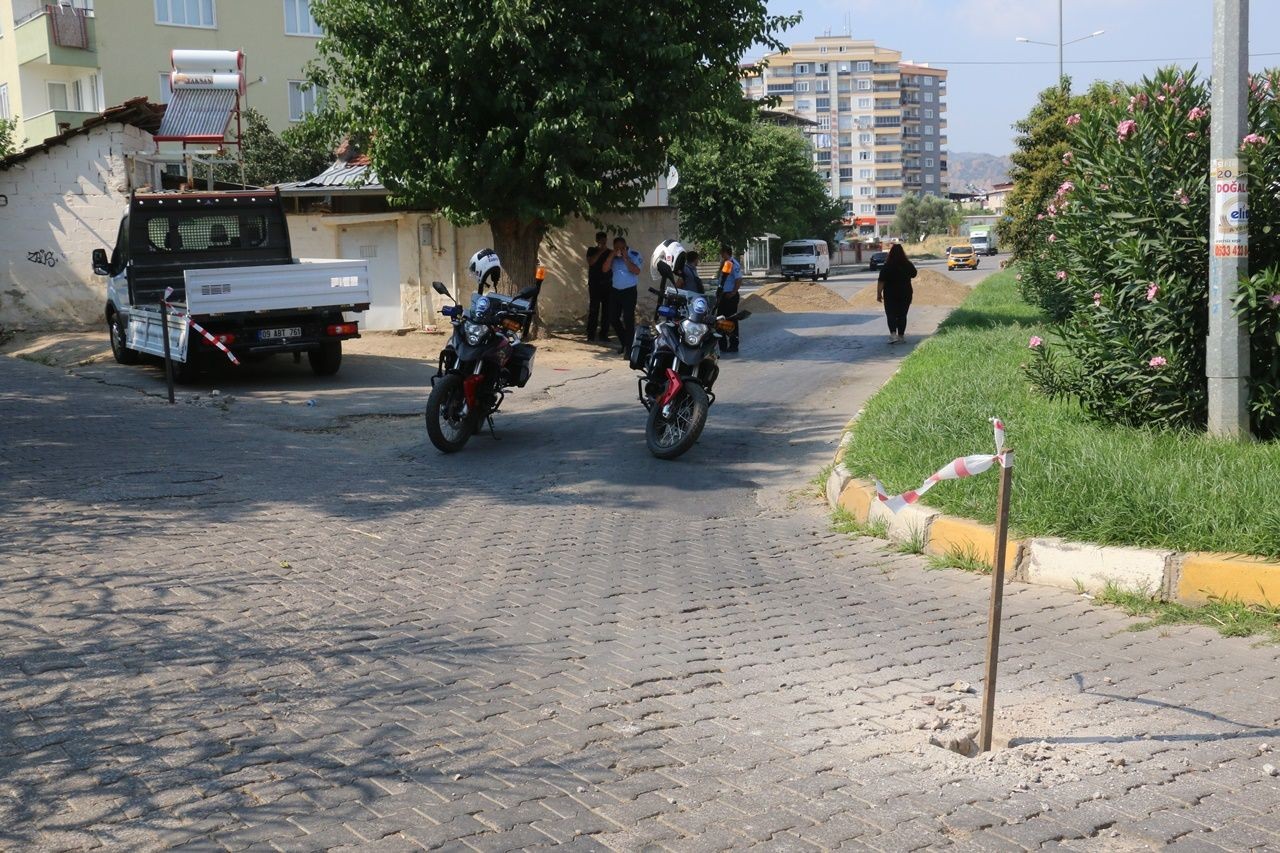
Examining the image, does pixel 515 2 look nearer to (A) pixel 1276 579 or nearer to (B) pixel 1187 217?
(B) pixel 1187 217

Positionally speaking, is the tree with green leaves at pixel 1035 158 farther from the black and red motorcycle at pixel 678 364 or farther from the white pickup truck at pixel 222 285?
→ the black and red motorcycle at pixel 678 364

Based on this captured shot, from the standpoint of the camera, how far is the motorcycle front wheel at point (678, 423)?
33.9ft

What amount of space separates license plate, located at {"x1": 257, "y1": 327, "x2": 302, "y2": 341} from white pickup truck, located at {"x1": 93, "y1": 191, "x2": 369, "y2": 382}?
0.01 m

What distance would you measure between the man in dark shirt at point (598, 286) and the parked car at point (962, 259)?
5571 centimetres

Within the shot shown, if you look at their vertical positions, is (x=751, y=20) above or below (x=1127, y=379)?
above

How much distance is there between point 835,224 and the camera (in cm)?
8206

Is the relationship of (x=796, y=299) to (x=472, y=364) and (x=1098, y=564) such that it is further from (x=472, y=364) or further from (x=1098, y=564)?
(x=1098, y=564)

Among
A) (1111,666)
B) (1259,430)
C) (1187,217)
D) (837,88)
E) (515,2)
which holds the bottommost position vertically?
(1111,666)

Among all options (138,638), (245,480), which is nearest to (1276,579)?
(138,638)

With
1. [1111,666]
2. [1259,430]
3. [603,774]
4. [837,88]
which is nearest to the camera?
[603,774]

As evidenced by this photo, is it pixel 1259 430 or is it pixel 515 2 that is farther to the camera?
pixel 515 2

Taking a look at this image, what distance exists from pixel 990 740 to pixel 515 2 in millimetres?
14560

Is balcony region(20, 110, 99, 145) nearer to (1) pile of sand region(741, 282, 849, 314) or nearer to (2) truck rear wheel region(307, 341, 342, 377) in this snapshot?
(1) pile of sand region(741, 282, 849, 314)

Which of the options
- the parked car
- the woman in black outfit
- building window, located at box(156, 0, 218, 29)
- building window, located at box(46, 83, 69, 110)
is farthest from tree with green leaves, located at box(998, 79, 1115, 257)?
the parked car
